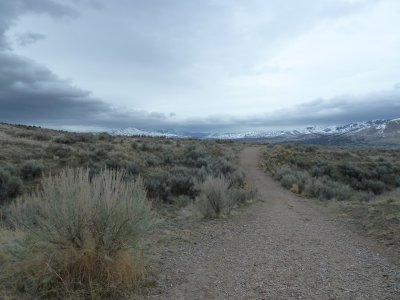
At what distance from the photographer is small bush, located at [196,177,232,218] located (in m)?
13.0

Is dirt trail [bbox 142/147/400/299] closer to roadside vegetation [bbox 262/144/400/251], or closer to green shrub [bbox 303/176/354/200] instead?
roadside vegetation [bbox 262/144/400/251]

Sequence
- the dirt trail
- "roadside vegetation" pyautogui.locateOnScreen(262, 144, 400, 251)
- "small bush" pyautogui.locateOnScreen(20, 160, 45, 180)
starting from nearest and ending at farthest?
1. the dirt trail
2. "roadside vegetation" pyautogui.locateOnScreen(262, 144, 400, 251)
3. "small bush" pyautogui.locateOnScreen(20, 160, 45, 180)

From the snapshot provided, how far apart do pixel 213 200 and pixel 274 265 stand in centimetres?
570

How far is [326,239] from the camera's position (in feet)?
33.9

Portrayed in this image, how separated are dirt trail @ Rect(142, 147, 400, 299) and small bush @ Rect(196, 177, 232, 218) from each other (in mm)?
656

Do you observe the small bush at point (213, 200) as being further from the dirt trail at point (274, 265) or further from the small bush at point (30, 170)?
the small bush at point (30, 170)

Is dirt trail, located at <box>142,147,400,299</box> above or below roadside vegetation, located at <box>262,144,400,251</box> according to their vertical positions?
above

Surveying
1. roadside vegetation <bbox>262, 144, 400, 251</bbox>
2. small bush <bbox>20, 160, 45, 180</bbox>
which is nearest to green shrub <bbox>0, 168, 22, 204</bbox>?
small bush <bbox>20, 160, 45, 180</bbox>

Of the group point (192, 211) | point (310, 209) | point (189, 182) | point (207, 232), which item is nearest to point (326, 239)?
point (207, 232)

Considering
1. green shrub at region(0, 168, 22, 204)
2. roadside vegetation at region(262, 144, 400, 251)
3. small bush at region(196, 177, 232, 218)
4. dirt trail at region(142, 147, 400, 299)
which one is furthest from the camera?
green shrub at region(0, 168, 22, 204)

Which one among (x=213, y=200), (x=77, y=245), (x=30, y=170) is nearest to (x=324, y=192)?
(x=213, y=200)

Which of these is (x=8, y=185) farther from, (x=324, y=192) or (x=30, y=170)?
(x=324, y=192)

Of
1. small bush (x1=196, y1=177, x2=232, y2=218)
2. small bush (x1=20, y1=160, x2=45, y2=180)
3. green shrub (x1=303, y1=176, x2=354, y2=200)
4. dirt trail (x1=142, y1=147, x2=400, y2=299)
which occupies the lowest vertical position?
green shrub (x1=303, y1=176, x2=354, y2=200)

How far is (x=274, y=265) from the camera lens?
7.73 metres
